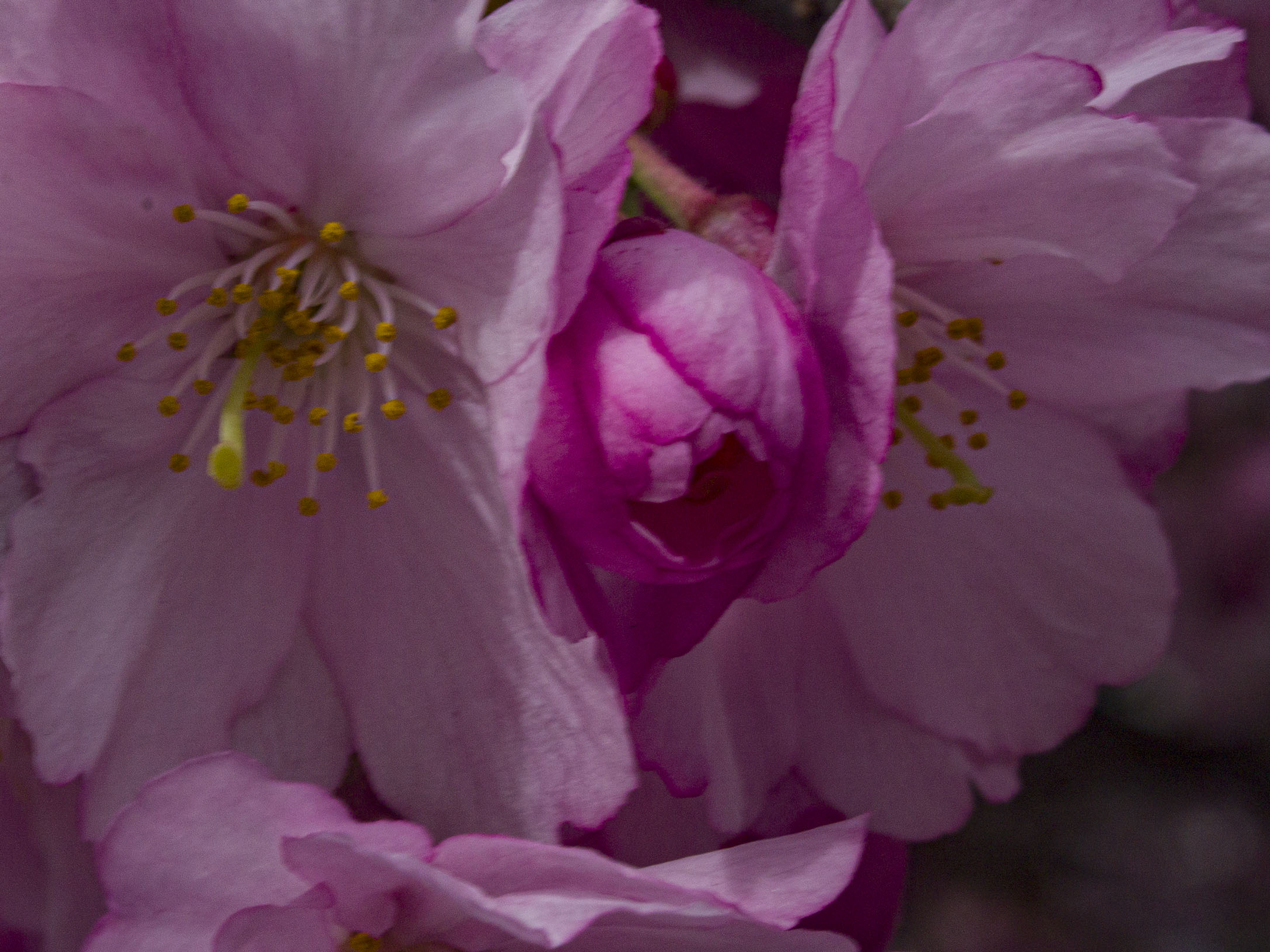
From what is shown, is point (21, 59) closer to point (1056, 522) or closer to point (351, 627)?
point (351, 627)

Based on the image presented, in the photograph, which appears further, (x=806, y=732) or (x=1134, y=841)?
(x=1134, y=841)

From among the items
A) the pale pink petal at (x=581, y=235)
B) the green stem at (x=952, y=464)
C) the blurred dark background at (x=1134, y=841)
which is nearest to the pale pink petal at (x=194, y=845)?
the pale pink petal at (x=581, y=235)

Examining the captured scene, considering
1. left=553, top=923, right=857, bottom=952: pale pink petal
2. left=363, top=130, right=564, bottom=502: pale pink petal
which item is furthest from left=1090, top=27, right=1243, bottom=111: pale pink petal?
left=553, top=923, right=857, bottom=952: pale pink petal

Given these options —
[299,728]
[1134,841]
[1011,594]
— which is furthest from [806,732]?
[1134,841]

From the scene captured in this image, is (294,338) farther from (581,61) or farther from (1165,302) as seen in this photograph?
(1165,302)

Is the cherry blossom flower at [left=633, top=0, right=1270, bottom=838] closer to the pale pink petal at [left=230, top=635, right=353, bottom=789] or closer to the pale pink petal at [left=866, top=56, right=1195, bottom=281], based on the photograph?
the pale pink petal at [left=866, top=56, right=1195, bottom=281]

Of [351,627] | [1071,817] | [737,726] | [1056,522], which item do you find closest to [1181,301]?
[1056,522]
